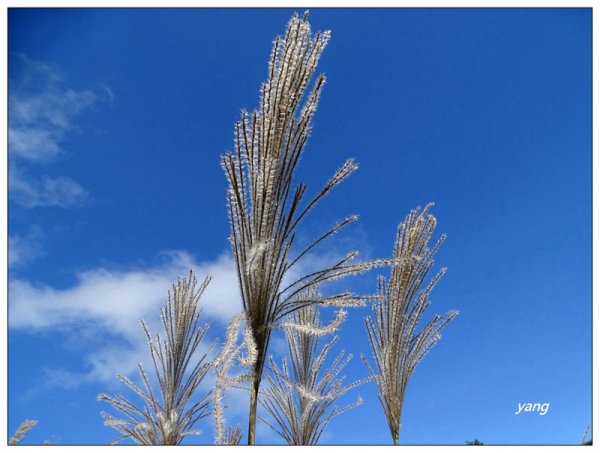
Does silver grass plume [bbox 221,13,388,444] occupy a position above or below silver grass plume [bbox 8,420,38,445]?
above

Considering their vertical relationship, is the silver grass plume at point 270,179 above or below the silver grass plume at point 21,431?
above

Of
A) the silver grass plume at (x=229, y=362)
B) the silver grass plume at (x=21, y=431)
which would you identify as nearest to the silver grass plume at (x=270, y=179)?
the silver grass plume at (x=229, y=362)

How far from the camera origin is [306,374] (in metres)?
4.31

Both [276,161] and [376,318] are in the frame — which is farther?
[376,318]

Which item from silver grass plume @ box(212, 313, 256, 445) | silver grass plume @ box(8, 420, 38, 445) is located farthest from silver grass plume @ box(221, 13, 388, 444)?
silver grass plume @ box(8, 420, 38, 445)

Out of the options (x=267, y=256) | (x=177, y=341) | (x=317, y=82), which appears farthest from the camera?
(x=177, y=341)

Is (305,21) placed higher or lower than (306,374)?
higher

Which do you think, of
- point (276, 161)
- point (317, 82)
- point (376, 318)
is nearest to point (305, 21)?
point (317, 82)

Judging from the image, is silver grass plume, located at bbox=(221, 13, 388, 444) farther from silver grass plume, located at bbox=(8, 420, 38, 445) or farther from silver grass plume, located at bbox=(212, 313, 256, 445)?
silver grass plume, located at bbox=(8, 420, 38, 445)

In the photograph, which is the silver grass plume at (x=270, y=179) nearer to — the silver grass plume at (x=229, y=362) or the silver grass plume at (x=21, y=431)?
the silver grass plume at (x=229, y=362)

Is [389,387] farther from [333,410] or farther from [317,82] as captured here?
[317,82]

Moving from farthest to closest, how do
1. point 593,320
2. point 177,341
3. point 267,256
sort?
point 177,341, point 593,320, point 267,256
